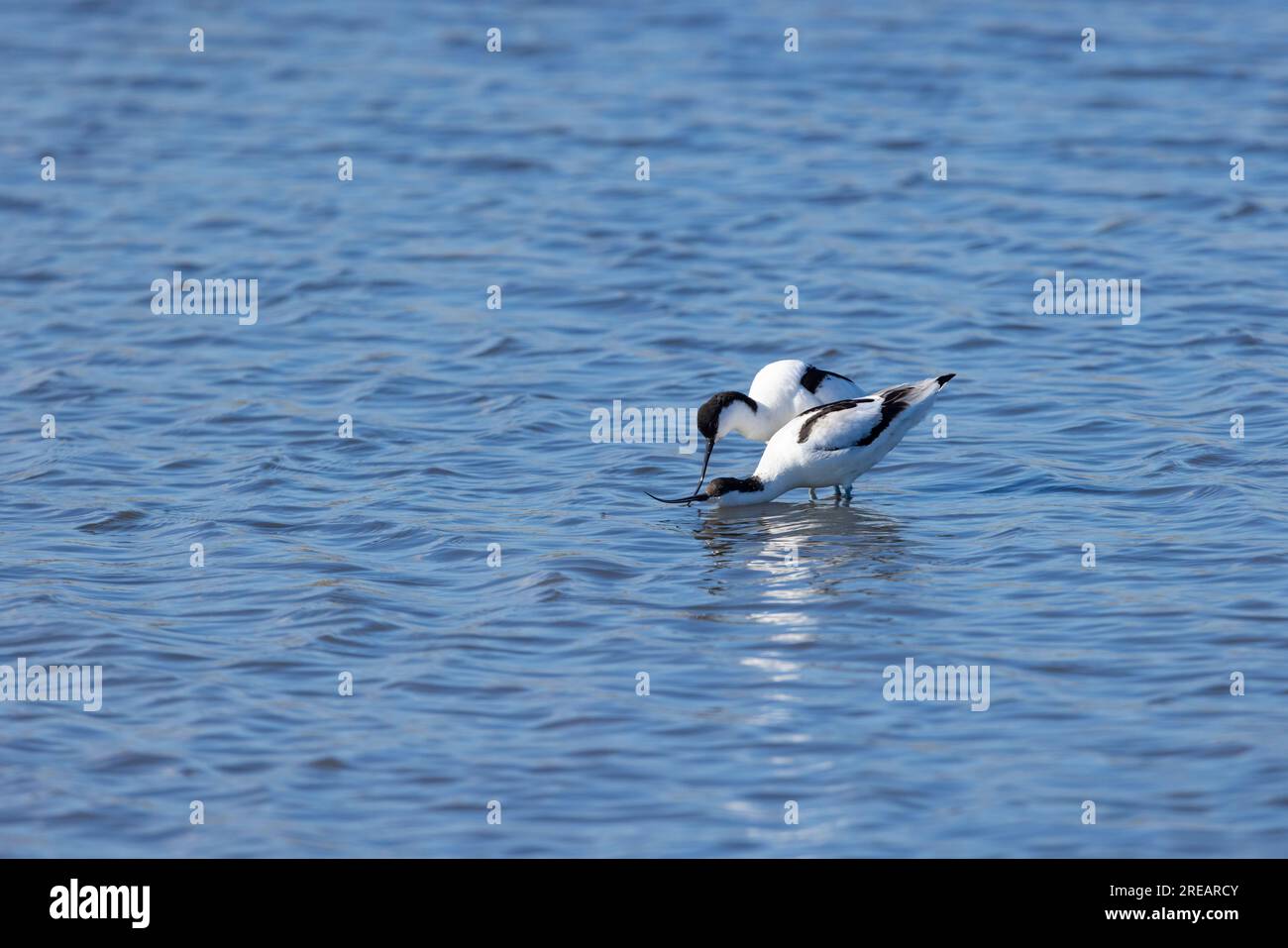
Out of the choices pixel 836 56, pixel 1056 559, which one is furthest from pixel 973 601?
pixel 836 56

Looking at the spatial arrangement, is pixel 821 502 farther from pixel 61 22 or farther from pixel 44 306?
pixel 61 22

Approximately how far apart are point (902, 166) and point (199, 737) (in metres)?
14.8

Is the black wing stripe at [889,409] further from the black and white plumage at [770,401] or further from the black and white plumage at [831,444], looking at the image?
the black and white plumage at [770,401]

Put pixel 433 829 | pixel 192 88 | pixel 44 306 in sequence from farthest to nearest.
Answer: pixel 192 88 → pixel 44 306 → pixel 433 829

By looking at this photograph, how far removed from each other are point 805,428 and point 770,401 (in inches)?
31.4

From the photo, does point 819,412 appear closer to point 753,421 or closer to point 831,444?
point 831,444

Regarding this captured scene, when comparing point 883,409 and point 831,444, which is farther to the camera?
point 883,409

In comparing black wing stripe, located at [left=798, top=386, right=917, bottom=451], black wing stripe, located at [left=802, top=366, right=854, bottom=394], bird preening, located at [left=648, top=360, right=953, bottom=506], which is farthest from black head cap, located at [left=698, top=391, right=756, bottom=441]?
black wing stripe, located at [left=798, top=386, right=917, bottom=451]

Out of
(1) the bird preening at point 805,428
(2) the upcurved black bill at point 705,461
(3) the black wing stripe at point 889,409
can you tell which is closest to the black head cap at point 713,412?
(1) the bird preening at point 805,428

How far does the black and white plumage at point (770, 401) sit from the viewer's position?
12938 mm


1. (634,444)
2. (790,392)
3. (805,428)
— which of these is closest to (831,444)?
(805,428)

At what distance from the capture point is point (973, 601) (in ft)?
34.9

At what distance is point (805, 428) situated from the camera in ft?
40.9

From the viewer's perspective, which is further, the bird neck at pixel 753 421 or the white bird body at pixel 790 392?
the white bird body at pixel 790 392
